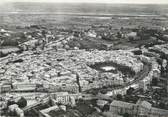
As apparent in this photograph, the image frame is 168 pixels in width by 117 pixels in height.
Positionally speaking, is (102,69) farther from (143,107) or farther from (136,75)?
(143,107)

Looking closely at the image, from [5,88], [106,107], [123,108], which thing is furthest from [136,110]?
[5,88]

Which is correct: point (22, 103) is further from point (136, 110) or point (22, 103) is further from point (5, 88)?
point (136, 110)

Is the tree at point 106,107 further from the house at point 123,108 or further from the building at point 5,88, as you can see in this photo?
the building at point 5,88

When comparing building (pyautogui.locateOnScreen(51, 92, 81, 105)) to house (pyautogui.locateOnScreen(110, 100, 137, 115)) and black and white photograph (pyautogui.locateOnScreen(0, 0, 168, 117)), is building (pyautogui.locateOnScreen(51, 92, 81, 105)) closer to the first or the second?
black and white photograph (pyautogui.locateOnScreen(0, 0, 168, 117))

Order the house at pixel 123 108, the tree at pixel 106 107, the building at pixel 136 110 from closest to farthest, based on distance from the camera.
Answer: the building at pixel 136 110 → the house at pixel 123 108 → the tree at pixel 106 107

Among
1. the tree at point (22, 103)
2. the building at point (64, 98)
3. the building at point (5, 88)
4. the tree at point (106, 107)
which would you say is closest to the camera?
the tree at point (106, 107)

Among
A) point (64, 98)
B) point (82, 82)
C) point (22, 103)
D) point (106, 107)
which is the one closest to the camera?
point (106, 107)

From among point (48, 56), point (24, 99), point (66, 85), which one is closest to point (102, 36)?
point (48, 56)

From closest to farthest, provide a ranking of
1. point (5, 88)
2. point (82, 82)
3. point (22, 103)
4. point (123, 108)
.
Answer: point (123, 108) < point (22, 103) < point (5, 88) < point (82, 82)

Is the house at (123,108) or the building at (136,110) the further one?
the house at (123,108)

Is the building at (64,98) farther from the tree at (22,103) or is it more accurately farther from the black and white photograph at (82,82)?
the tree at (22,103)

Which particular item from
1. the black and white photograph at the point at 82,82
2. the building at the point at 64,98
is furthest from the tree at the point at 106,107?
the building at the point at 64,98
